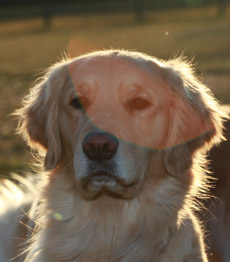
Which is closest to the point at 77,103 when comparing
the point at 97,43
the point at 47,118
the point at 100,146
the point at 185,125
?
the point at 47,118

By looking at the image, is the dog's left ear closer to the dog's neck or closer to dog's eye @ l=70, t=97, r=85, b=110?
the dog's neck

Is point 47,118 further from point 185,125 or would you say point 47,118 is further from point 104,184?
point 185,125

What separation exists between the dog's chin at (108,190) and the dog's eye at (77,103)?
22.5 inches

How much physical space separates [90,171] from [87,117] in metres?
0.40

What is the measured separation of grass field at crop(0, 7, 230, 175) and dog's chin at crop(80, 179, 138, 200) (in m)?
2.06

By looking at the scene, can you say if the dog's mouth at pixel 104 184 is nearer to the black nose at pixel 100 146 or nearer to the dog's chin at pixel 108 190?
the dog's chin at pixel 108 190

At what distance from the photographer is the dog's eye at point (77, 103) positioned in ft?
11.9

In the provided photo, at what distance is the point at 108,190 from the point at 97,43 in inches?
708

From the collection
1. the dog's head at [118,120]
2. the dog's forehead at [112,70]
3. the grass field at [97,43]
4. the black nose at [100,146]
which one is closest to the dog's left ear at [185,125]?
the dog's head at [118,120]

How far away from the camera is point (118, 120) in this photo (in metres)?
3.40

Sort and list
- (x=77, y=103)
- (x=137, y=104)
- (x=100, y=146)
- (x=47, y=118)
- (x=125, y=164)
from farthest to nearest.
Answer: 1. (x=47, y=118)
2. (x=77, y=103)
3. (x=137, y=104)
4. (x=125, y=164)
5. (x=100, y=146)

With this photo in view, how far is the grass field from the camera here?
10.1m

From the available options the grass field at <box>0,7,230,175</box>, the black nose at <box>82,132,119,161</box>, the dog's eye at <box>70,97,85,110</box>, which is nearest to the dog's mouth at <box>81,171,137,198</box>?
the black nose at <box>82,132,119,161</box>

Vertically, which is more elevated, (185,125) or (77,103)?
(77,103)
